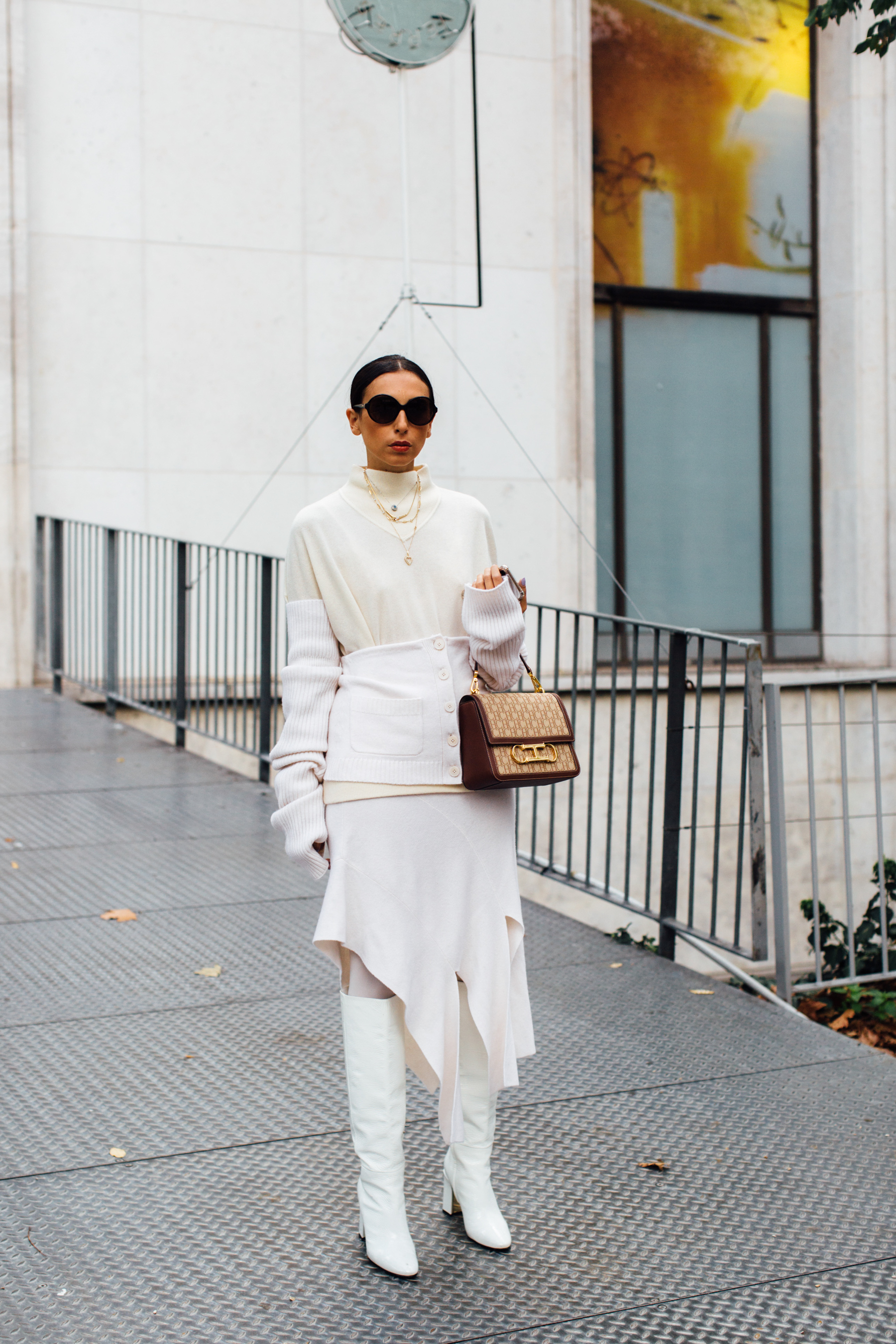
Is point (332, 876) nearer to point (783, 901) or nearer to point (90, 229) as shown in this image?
point (783, 901)

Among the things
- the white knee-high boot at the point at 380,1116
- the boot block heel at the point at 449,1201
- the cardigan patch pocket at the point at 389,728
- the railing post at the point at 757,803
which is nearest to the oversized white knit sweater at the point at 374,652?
the cardigan patch pocket at the point at 389,728

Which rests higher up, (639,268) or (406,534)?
(639,268)

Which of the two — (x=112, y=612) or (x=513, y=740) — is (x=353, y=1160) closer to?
(x=513, y=740)

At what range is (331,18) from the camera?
11.0 m

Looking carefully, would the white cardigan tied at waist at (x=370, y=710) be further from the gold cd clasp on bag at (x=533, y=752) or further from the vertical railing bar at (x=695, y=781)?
the vertical railing bar at (x=695, y=781)

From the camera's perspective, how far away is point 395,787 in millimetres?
2787

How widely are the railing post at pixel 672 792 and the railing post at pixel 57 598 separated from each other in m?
6.15

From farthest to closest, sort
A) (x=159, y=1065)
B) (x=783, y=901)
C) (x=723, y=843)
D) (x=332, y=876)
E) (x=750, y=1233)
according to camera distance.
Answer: (x=723, y=843), (x=783, y=901), (x=159, y=1065), (x=750, y=1233), (x=332, y=876)

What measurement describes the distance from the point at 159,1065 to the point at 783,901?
2232 mm

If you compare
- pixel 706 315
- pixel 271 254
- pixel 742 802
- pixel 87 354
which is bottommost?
pixel 742 802

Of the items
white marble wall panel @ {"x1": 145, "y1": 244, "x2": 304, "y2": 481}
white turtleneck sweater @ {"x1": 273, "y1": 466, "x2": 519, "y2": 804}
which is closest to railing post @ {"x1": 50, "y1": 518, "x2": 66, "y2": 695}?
white marble wall panel @ {"x1": 145, "y1": 244, "x2": 304, "y2": 481}

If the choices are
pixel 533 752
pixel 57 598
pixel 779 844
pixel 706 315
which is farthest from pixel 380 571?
pixel 706 315

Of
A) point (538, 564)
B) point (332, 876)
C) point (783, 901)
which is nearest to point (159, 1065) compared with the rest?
point (332, 876)

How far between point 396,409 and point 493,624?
489 mm
